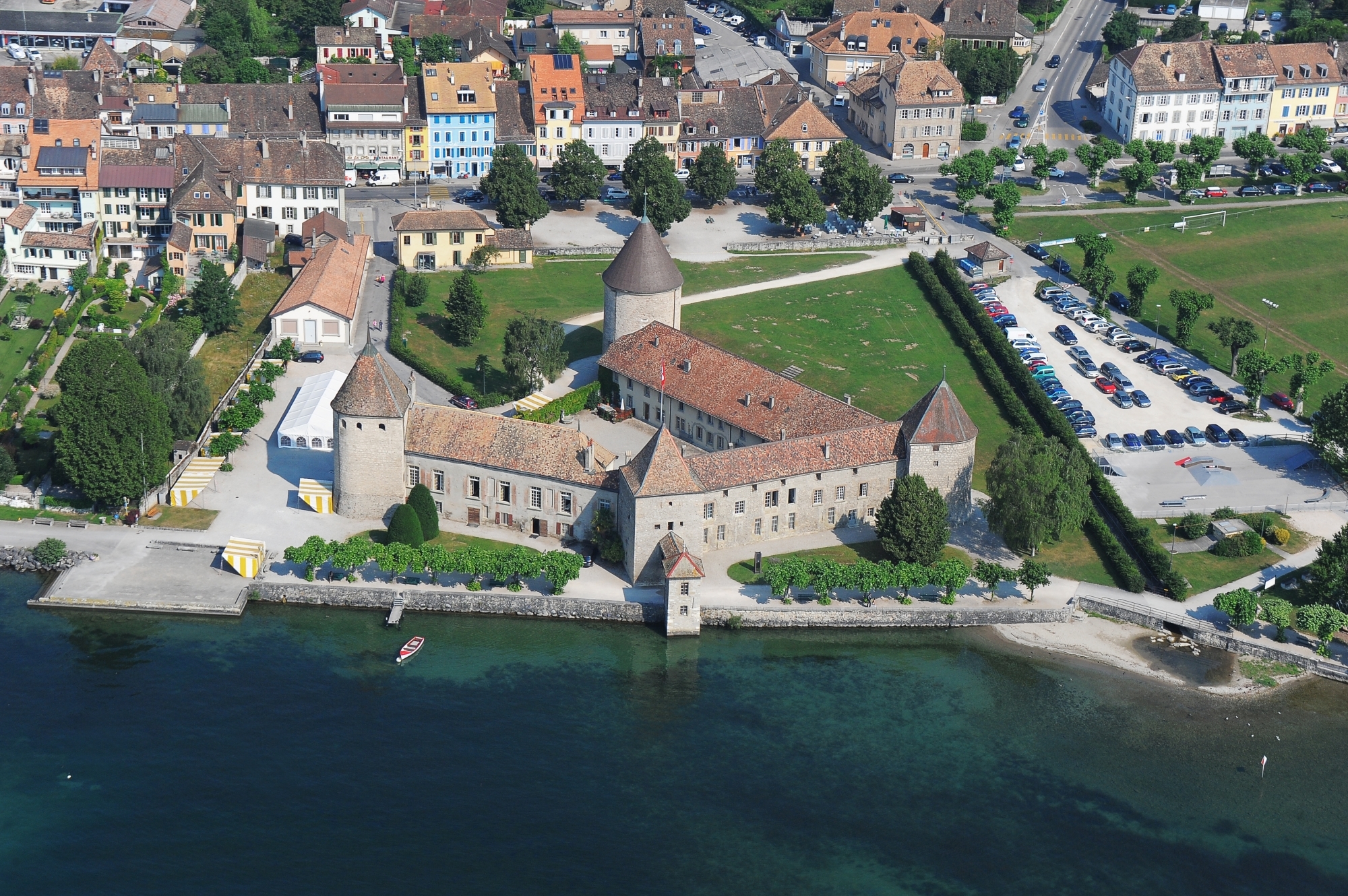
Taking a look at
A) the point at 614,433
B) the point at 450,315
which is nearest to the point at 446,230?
the point at 450,315

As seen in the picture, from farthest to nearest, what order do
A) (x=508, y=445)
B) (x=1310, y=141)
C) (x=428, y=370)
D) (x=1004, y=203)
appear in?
1. (x=1310, y=141)
2. (x=1004, y=203)
3. (x=428, y=370)
4. (x=508, y=445)

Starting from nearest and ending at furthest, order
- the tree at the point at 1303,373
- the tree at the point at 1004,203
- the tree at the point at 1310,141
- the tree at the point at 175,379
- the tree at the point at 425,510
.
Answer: the tree at the point at 425,510 → the tree at the point at 175,379 → the tree at the point at 1303,373 → the tree at the point at 1004,203 → the tree at the point at 1310,141

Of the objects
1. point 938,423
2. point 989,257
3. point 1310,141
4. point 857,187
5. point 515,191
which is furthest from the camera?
point 1310,141

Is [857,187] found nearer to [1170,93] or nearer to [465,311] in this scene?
[1170,93]

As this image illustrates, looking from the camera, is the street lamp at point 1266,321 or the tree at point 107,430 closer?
the tree at point 107,430

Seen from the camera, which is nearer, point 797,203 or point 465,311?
point 465,311

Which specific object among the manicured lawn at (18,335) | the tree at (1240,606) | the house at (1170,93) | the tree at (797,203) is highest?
the house at (1170,93)

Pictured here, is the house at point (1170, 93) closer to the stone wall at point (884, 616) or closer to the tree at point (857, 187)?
the tree at point (857, 187)

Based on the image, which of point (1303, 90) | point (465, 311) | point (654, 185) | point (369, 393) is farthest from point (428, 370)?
point (1303, 90)

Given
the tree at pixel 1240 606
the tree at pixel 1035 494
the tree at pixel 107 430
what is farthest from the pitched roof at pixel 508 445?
the tree at pixel 1240 606
